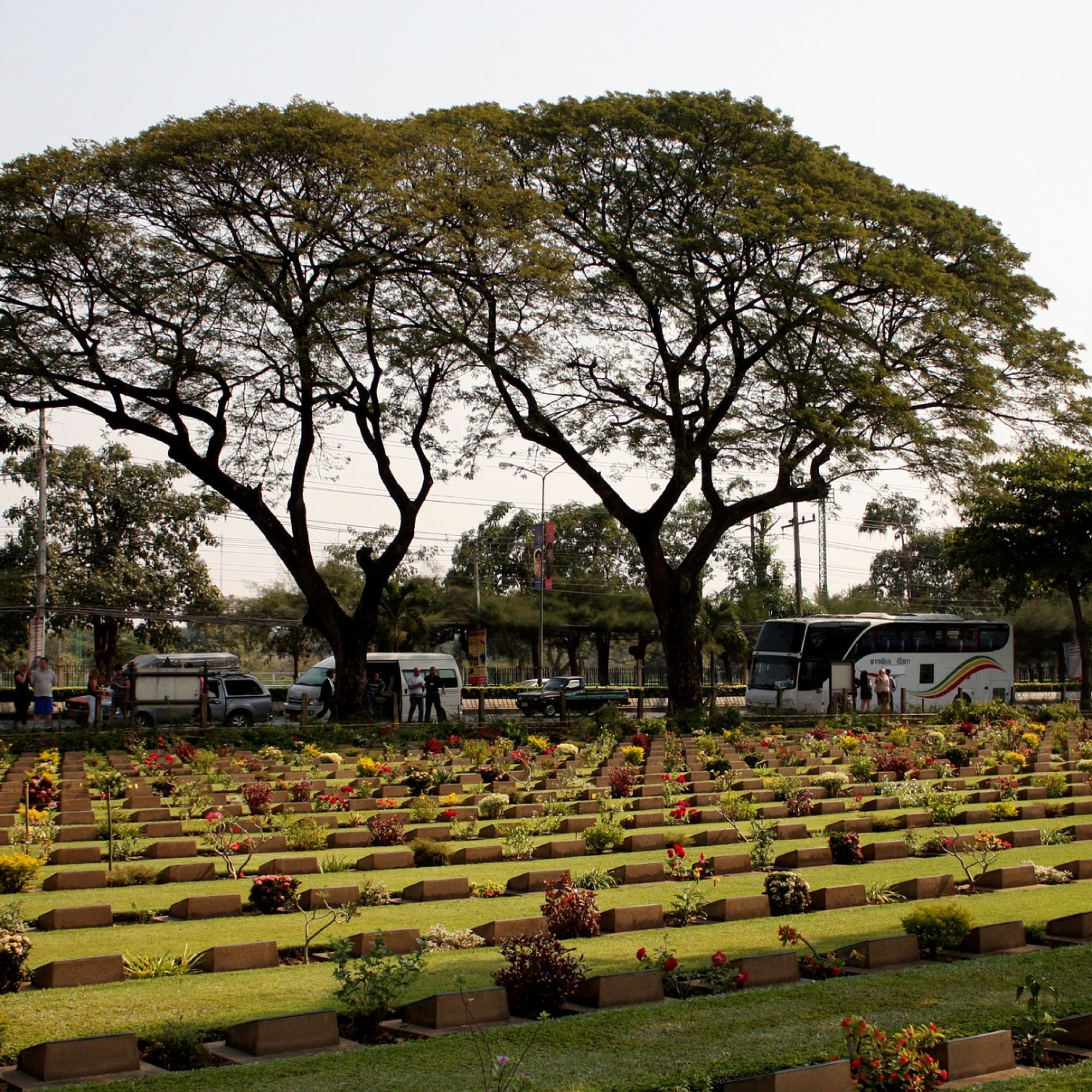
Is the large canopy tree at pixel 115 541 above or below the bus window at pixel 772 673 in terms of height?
above

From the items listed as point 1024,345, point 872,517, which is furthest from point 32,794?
point 872,517

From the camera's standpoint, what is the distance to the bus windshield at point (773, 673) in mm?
39000

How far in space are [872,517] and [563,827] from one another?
70583 mm

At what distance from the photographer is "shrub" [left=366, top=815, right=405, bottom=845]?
1283 centimetres

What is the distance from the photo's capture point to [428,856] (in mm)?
11875

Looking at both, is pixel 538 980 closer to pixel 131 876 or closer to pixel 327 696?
pixel 131 876

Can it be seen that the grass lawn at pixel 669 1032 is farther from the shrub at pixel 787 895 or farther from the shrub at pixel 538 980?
the shrub at pixel 787 895

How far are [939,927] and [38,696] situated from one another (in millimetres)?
21451

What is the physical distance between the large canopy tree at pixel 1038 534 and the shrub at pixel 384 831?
2988cm

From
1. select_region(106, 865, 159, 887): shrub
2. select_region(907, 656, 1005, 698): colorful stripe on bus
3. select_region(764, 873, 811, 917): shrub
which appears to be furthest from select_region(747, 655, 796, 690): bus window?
select_region(106, 865, 159, 887): shrub

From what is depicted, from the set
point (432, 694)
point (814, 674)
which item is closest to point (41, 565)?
point (432, 694)

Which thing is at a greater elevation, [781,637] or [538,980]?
[781,637]

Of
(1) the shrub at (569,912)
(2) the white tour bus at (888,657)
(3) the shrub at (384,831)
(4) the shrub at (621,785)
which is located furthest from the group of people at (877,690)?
(1) the shrub at (569,912)

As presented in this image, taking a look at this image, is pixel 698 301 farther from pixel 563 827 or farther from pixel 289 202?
pixel 563 827
